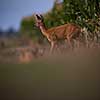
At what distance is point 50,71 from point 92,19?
1176mm

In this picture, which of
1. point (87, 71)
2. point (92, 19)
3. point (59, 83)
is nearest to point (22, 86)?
point (59, 83)

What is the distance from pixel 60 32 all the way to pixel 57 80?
39.2 inches

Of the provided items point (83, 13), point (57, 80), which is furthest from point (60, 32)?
point (57, 80)

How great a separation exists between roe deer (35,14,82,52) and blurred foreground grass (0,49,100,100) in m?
0.59

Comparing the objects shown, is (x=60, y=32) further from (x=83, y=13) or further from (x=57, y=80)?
(x=57, y=80)

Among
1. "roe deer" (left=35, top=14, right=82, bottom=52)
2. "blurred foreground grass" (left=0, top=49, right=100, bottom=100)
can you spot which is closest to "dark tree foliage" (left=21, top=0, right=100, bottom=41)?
"roe deer" (left=35, top=14, right=82, bottom=52)

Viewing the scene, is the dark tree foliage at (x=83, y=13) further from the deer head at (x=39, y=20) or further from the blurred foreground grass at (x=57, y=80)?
the blurred foreground grass at (x=57, y=80)

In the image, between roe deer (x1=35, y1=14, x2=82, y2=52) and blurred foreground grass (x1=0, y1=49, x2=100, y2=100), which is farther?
roe deer (x1=35, y1=14, x2=82, y2=52)

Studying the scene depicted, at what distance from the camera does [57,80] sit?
325 centimetres

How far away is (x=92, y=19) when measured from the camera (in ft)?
14.1

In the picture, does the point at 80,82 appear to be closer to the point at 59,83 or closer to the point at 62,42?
the point at 59,83

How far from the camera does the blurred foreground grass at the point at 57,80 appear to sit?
3.16m

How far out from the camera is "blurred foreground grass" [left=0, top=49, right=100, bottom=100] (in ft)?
10.4

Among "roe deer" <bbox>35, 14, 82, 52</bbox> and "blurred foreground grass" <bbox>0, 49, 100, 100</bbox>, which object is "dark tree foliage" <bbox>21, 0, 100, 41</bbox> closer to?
"roe deer" <bbox>35, 14, 82, 52</bbox>
